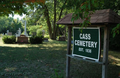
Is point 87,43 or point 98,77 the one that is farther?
point 98,77

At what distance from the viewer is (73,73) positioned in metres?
5.13

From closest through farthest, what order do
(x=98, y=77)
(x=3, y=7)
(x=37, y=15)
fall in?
(x=98, y=77), (x=3, y=7), (x=37, y=15)

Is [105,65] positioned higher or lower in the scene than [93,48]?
lower

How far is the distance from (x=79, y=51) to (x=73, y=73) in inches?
54.5

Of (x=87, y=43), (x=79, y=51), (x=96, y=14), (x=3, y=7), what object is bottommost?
(x=79, y=51)

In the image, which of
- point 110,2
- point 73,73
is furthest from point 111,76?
point 110,2

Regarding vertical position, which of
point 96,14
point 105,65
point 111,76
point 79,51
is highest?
point 96,14

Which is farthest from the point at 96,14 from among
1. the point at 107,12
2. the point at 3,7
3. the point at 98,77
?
the point at 3,7

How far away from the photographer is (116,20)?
3.43 m

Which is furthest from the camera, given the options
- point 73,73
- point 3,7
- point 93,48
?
point 3,7

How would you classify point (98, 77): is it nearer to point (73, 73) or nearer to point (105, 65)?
point (73, 73)

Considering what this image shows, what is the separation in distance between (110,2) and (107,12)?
26.0ft

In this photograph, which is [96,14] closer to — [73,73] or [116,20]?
[116,20]

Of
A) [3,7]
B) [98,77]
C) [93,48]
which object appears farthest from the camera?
[3,7]
